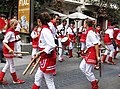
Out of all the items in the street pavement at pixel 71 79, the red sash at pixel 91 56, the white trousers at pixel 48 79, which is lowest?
the street pavement at pixel 71 79

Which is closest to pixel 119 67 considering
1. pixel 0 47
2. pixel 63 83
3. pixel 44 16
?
pixel 63 83

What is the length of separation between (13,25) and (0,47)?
12.6 ft

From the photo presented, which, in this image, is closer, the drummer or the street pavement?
the street pavement

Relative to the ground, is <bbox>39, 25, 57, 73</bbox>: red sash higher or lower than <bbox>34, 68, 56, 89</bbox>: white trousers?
higher

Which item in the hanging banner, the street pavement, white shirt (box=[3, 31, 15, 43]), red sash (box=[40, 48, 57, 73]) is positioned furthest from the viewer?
the hanging banner

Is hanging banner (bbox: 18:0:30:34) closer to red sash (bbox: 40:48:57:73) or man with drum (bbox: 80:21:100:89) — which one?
man with drum (bbox: 80:21:100:89)

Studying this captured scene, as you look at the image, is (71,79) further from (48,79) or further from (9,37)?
(48,79)

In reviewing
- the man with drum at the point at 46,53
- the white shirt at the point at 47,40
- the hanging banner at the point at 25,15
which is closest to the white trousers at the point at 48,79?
the man with drum at the point at 46,53

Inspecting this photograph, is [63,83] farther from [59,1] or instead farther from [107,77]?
[59,1]

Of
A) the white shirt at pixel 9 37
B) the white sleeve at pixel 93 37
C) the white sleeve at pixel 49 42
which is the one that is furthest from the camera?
the white shirt at pixel 9 37

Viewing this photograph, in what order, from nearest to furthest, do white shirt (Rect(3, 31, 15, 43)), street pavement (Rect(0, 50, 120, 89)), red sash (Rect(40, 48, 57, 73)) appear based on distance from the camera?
1. red sash (Rect(40, 48, 57, 73))
2. white shirt (Rect(3, 31, 15, 43))
3. street pavement (Rect(0, 50, 120, 89))

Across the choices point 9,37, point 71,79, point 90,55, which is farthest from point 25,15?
point 90,55

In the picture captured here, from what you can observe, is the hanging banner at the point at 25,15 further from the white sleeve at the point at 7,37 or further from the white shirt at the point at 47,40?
the white shirt at the point at 47,40

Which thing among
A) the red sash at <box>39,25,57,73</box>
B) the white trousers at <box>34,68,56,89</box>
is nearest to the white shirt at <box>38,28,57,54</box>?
the red sash at <box>39,25,57,73</box>
